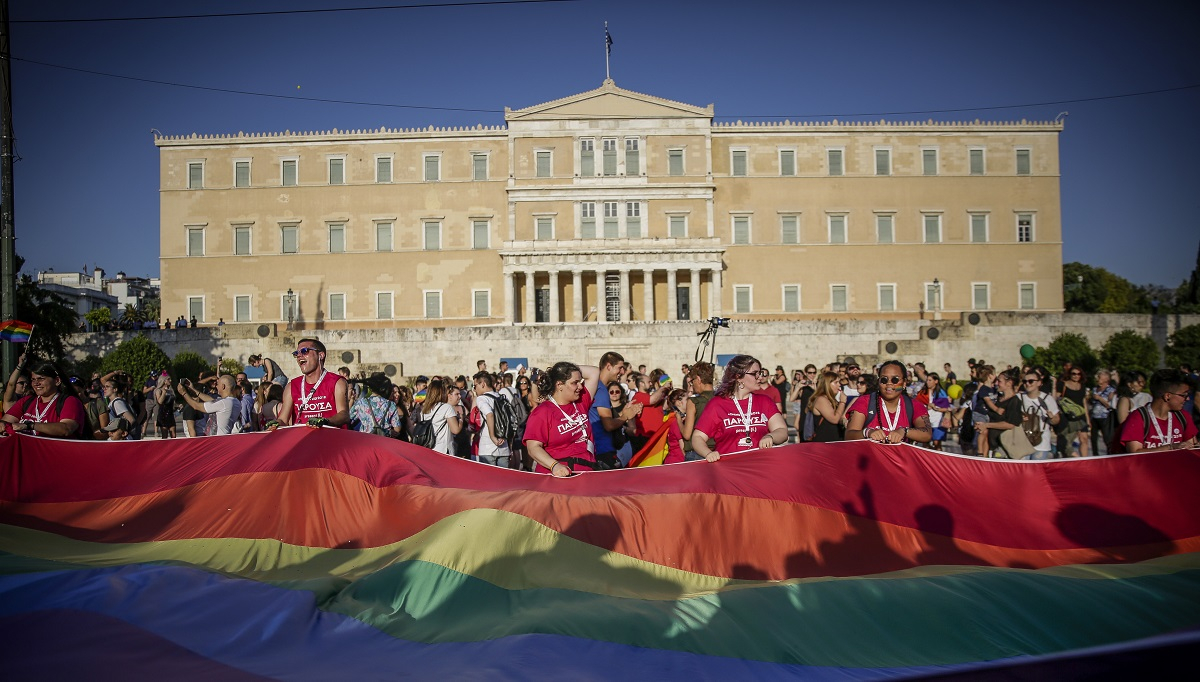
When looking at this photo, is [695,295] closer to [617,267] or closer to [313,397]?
[617,267]

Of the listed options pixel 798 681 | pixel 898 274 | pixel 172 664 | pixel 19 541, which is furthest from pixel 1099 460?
pixel 898 274

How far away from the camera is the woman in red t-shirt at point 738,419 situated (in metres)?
6.31

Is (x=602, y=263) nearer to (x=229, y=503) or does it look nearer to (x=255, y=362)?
(x=255, y=362)

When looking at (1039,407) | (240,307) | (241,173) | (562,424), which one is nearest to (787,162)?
(241,173)

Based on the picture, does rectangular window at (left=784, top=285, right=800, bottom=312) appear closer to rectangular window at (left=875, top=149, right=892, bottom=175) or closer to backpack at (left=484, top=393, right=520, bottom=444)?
rectangular window at (left=875, top=149, right=892, bottom=175)

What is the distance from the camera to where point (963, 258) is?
4894 cm

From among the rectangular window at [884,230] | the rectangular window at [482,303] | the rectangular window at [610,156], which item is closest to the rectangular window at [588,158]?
the rectangular window at [610,156]

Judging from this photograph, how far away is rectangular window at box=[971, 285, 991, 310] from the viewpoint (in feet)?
159

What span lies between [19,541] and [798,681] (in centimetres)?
549

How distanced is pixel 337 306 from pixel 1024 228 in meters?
39.9

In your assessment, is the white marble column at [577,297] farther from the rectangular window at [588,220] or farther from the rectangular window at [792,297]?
the rectangular window at [792,297]

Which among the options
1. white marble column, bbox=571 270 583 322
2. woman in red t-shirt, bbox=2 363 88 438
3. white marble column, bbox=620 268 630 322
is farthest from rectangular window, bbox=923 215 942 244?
woman in red t-shirt, bbox=2 363 88 438

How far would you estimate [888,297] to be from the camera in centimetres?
4862

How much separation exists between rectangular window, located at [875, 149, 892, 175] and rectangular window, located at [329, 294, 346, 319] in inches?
1245
